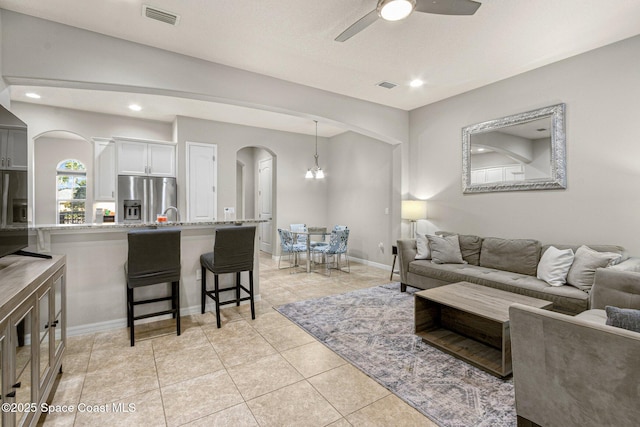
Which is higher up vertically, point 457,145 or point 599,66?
point 599,66

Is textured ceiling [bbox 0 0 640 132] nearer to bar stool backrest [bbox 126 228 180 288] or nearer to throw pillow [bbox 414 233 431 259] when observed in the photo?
bar stool backrest [bbox 126 228 180 288]

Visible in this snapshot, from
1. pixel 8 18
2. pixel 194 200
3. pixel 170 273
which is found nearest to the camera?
pixel 8 18

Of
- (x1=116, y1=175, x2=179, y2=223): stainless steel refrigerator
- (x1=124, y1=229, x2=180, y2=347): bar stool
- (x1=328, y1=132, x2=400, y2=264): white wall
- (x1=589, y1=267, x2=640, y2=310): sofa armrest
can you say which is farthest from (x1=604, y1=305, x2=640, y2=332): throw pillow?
(x1=116, y1=175, x2=179, y2=223): stainless steel refrigerator

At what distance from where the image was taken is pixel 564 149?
11.7 feet

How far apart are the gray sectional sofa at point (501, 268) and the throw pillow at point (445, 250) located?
0.06 m

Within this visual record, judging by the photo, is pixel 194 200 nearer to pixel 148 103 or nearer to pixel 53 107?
pixel 148 103

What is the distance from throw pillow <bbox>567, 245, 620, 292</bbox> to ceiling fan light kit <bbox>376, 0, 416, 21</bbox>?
2.86 m

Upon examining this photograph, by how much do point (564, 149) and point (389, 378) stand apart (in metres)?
3.39

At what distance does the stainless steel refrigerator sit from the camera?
526 centimetres

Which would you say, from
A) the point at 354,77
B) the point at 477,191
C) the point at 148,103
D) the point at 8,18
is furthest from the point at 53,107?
the point at 477,191

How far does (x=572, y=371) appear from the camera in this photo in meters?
1.40

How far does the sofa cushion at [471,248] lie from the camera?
416 centimetres

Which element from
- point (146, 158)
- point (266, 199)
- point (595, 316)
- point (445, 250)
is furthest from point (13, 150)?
point (266, 199)

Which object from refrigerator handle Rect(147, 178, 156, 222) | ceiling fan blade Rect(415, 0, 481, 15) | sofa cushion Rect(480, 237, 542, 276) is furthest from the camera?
refrigerator handle Rect(147, 178, 156, 222)
